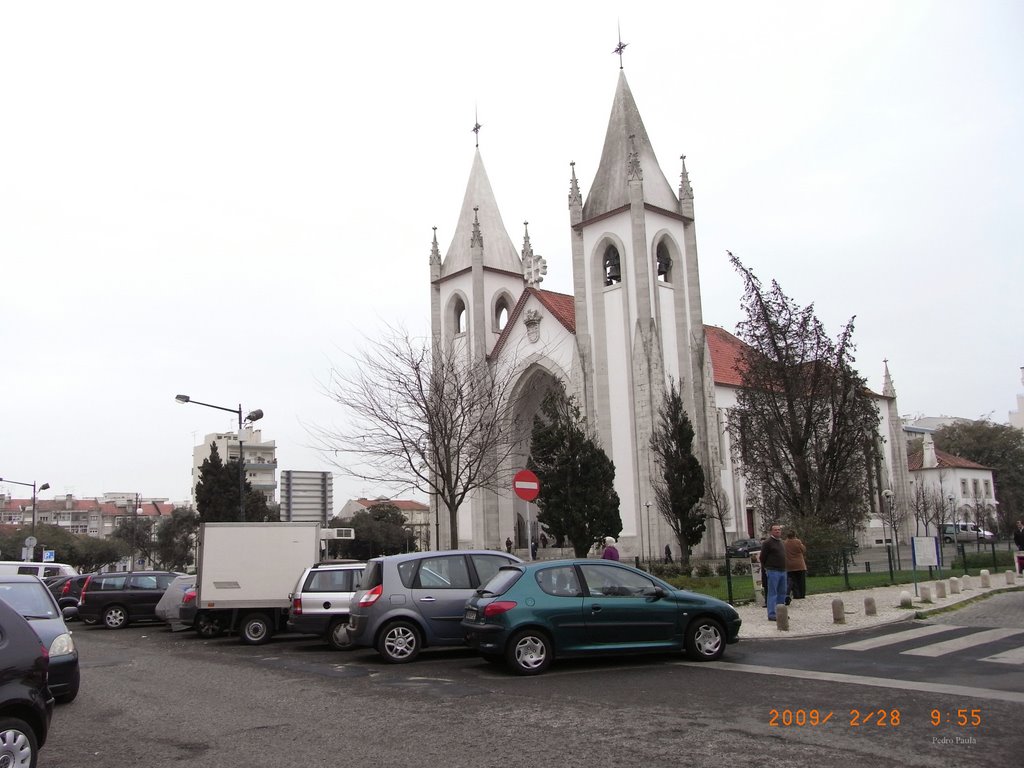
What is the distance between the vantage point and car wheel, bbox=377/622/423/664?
12234mm

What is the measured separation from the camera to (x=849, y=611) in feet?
52.1

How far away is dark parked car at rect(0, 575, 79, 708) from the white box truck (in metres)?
7.55

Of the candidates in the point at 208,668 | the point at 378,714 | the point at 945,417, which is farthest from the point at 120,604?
the point at 945,417

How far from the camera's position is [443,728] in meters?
7.68

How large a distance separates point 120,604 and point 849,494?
19.7m

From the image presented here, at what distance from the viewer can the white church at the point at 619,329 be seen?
40.8 m

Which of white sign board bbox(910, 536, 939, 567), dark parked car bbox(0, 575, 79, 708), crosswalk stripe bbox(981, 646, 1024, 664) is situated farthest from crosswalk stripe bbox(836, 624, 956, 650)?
dark parked car bbox(0, 575, 79, 708)

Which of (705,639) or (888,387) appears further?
(888,387)

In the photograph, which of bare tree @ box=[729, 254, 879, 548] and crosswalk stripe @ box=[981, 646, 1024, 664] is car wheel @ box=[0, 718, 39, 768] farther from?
bare tree @ box=[729, 254, 879, 548]

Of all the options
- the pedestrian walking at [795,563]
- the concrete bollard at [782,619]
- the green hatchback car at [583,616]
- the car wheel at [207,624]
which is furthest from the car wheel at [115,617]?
the concrete bollard at [782,619]

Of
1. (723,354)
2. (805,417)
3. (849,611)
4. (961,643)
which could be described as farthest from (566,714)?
(723,354)

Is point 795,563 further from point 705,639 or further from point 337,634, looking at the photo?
point 337,634

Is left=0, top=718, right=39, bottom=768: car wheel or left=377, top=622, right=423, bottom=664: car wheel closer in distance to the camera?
left=0, top=718, right=39, bottom=768: car wheel

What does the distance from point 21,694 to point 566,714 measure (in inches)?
178
